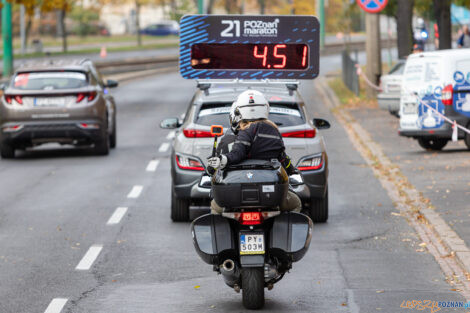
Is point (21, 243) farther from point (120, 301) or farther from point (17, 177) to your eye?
point (17, 177)

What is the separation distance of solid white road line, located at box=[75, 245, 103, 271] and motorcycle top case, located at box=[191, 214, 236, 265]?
2.33 meters

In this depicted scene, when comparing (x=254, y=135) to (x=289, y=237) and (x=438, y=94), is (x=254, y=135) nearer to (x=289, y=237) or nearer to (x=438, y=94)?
(x=289, y=237)

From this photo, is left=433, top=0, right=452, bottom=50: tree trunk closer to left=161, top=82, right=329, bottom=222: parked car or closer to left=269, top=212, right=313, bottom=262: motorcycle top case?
left=161, top=82, right=329, bottom=222: parked car

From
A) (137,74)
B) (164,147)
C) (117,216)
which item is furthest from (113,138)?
(137,74)

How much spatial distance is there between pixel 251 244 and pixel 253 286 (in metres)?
0.30

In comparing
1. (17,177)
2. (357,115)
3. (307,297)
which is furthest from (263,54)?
(357,115)

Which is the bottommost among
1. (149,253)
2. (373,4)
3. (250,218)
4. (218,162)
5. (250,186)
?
(149,253)

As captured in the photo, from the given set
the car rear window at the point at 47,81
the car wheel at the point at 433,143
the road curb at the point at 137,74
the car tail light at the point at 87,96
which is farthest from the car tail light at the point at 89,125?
the road curb at the point at 137,74

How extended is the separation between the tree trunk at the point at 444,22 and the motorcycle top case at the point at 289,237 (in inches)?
999

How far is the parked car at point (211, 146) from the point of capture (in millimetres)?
12805

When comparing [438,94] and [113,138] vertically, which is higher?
[438,94]

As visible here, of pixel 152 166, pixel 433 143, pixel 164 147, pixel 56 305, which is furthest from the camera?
pixel 164 147

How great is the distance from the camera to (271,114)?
12969mm

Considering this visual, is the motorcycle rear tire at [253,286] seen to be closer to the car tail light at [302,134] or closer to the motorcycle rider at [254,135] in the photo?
the motorcycle rider at [254,135]
